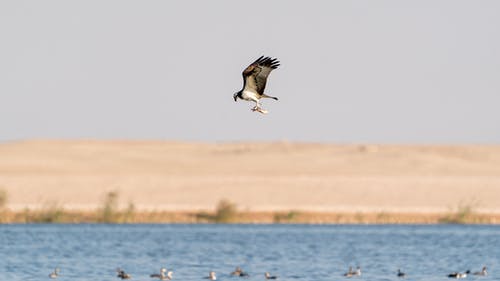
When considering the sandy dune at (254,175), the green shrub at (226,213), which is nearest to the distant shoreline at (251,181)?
the sandy dune at (254,175)

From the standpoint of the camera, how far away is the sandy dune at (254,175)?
104m

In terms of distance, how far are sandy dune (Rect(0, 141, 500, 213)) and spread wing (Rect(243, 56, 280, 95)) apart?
206ft

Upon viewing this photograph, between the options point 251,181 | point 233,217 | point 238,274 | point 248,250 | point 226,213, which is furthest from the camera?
point 251,181

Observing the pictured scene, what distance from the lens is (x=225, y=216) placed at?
270ft

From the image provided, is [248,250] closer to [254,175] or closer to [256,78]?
[256,78]

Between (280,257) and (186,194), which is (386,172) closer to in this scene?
(186,194)

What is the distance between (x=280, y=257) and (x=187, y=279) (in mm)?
10248

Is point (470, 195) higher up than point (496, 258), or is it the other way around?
point (470, 195)

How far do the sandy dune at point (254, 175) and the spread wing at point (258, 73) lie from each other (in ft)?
206

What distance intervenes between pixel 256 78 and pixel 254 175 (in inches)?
3450

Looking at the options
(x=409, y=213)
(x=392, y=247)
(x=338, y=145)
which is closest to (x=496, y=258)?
(x=392, y=247)

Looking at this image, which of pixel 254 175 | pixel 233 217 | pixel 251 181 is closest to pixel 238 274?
pixel 233 217

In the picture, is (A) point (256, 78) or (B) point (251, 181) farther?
(B) point (251, 181)

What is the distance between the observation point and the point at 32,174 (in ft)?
382
